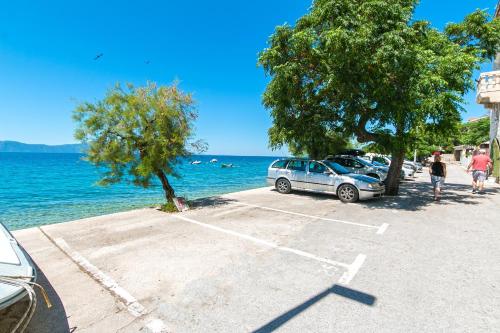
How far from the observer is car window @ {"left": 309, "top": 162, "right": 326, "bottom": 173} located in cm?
1091

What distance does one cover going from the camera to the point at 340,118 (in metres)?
10.9

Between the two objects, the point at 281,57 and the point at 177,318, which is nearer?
the point at 177,318

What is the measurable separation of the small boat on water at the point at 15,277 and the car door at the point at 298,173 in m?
9.82

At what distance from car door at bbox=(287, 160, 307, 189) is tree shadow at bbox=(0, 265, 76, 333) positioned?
374 inches

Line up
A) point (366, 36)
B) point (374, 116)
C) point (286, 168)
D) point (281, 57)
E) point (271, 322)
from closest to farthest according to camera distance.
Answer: point (271, 322) < point (366, 36) < point (281, 57) < point (374, 116) < point (286, 168)

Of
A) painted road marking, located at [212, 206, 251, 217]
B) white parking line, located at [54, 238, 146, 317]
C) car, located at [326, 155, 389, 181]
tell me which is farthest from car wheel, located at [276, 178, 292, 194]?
white parking line, located at [54, 238, 146, 317]

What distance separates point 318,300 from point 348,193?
7.42 metres

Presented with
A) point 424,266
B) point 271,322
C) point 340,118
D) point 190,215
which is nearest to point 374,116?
point 340,118

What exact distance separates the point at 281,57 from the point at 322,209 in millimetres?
5885

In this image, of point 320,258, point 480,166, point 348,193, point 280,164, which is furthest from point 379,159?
point 320,258

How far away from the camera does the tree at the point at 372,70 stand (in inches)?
307

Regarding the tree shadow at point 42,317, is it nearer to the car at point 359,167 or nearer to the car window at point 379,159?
the car at point 359,167

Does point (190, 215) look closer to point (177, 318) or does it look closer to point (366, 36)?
point (177, 318)

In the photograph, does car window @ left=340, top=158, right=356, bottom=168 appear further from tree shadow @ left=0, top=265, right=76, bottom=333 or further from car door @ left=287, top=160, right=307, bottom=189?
tree shadow @ left=0, top=265, right=76, bottom=333
